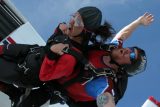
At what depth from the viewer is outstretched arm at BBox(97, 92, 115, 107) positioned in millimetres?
3600

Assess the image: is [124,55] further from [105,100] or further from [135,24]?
[135,24]

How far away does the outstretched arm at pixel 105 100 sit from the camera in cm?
360

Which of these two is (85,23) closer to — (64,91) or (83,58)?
(83,58)

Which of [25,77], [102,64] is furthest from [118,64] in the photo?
[25,77]

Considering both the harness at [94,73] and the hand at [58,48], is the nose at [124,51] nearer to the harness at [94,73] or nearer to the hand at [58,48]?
the harness at [94,73]

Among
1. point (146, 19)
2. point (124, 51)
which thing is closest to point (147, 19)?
point (146, 19)

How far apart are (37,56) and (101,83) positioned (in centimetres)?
54

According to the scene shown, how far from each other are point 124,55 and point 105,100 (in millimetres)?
380

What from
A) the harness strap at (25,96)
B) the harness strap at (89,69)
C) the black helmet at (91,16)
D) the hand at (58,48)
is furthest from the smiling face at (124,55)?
the harness strap at (25,96)

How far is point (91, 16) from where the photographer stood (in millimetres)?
3727

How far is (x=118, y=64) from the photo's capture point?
377 cm

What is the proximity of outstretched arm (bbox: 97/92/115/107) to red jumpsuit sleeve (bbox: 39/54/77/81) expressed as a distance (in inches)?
11.8

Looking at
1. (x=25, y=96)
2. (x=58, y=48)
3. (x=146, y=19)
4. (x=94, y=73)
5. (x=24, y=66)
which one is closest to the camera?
(x=58, y=48)

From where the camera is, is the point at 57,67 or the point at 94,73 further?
the point at 94,73
